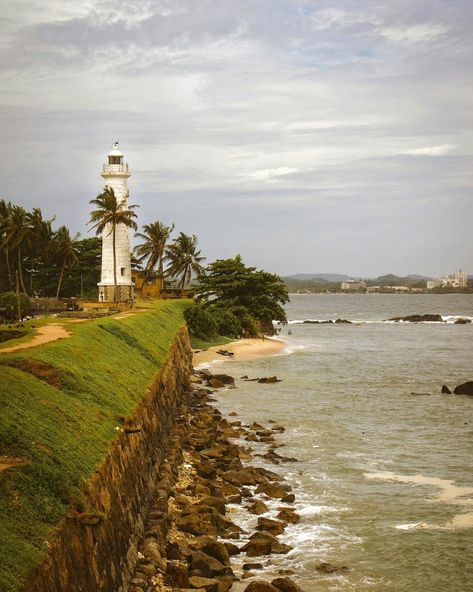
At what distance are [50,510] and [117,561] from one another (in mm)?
2165

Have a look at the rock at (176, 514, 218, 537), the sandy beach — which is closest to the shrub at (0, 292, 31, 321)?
the sandy beach

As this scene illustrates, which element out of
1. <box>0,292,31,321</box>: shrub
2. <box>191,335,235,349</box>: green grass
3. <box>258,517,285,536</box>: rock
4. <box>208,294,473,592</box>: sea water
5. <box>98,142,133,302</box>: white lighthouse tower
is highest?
<box>98,142,133,302</box>: white lighthouse tower

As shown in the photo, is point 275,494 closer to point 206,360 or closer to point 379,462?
point 379,462

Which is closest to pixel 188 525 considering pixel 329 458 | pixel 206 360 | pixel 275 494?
pixel 275 494

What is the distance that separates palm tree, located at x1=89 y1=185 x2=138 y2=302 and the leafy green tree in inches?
596

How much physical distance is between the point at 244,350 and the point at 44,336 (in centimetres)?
3407

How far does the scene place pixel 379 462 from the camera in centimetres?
2341

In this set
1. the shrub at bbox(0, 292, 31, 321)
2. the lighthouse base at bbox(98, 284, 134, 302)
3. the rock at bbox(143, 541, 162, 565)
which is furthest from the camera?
the lighthouse base at bbox(98, 284, 134, 302)

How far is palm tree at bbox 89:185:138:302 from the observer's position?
5200 centimetres

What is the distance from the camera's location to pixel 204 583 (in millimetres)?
12781

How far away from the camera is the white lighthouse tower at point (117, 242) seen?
5378cm

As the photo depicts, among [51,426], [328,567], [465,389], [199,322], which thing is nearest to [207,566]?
[328,567]

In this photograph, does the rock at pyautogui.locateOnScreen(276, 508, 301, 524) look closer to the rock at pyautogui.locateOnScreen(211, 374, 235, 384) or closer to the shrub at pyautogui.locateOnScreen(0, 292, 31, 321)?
the rock at pyautogui.locateOnScreen(211, 374, 235, 384)

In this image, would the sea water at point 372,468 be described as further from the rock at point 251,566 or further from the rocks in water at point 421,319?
the rocks in water at point 421,319
